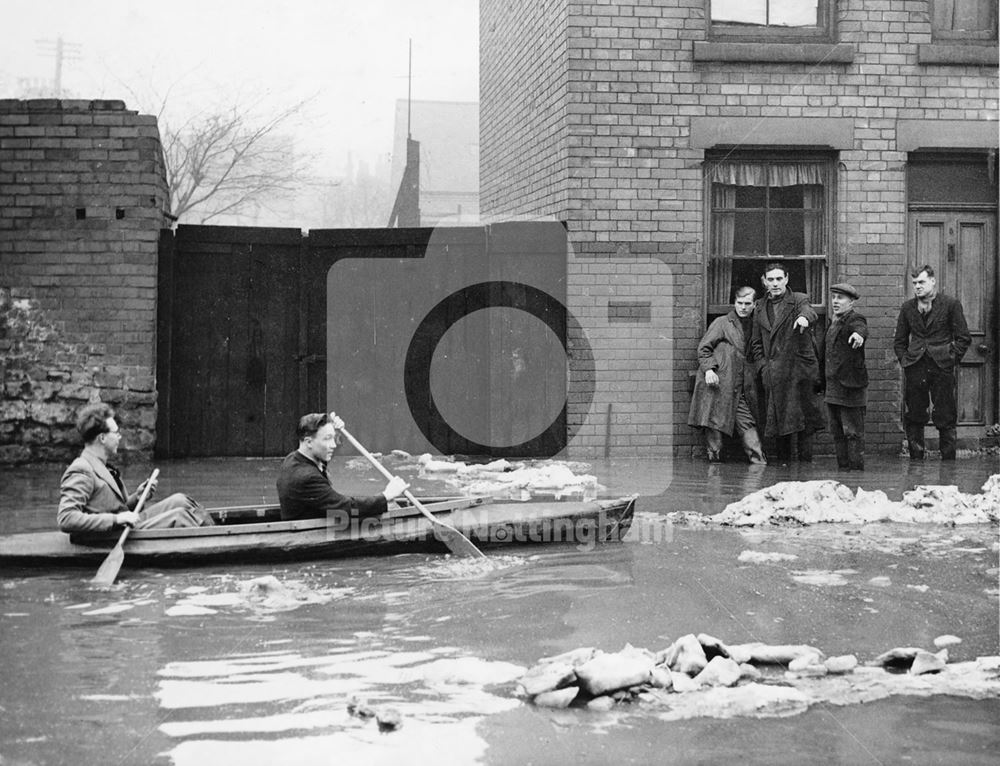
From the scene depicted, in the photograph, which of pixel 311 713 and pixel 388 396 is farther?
pixel 388 396

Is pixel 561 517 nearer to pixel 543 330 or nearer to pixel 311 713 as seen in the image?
pixel 311 713

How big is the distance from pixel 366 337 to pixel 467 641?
25.2 feet

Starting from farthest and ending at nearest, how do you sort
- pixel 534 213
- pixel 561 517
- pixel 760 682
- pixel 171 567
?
pixel 534 213
pixel 561 517
pixel 171 567
pixel 760 682

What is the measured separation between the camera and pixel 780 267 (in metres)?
12.8

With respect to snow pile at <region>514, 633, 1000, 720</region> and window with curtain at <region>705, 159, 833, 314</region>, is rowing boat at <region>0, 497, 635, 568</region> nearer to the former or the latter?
snow pile at <region>514, 633, 1000, 720</region>

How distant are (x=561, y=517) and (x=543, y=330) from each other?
16.6 feet

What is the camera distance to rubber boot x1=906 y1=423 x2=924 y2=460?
12.6 meters

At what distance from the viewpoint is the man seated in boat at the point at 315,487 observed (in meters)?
7.59

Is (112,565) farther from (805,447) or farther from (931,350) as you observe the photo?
(931,350)

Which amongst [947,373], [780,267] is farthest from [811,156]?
[947,373]

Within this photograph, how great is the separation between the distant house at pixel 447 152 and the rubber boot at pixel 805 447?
35148 mm

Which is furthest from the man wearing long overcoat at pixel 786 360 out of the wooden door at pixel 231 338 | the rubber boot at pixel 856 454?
the wooden door at pixel 231 338

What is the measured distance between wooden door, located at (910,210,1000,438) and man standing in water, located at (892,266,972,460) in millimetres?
785

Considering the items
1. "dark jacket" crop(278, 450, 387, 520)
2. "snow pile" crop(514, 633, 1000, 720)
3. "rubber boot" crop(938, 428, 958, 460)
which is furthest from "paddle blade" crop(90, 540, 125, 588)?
"rubber boot" crop(938, 428, 958, 460)
